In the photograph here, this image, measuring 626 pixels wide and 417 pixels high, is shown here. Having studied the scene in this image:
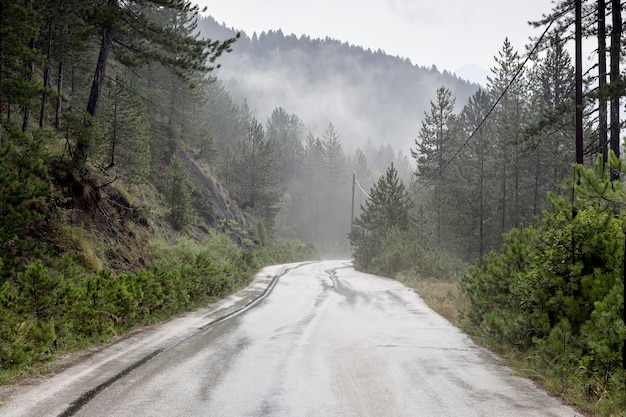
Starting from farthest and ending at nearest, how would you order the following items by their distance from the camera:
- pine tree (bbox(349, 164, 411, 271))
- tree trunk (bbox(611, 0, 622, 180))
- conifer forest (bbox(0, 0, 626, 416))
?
pine tree (bbox(349, 164, 411, 271))
tree trunk (bbox(611, 0, 622, 180))
conifer forest (bbox(0, 0, 626, 416))

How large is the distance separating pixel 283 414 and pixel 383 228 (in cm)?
3253

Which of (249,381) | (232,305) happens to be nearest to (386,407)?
(249,381)

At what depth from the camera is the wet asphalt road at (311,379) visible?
528 centimetres

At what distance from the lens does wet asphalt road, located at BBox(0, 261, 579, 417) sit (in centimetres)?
528

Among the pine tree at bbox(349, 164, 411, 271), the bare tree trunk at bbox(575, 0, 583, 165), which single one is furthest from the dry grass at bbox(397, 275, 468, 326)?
the pine tree at bbox(349, 164, 411, 271)

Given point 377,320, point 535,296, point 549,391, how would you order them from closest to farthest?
point 549,391
point 535,296
point 377,320

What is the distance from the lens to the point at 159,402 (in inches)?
212

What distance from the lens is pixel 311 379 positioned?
657 centimetres

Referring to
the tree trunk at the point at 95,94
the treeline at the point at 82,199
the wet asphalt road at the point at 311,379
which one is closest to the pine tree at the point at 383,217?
the treeline at the point at 82,199

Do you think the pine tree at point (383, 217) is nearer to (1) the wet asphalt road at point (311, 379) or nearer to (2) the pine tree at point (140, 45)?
(2) the pine tree at point (140, 45)

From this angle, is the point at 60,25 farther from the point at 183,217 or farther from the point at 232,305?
the point at 183,217

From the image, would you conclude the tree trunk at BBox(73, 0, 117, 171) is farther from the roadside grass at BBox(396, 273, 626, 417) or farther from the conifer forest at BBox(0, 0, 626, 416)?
the roadside grass at BBox(396, 273, 626, 417)

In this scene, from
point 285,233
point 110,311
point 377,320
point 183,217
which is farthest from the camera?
point 285,233

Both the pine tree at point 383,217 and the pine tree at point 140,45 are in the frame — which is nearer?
the pine tree at point 140,45
